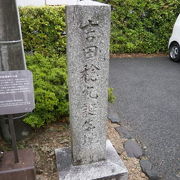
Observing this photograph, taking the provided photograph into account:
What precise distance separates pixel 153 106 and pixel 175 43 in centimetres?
381

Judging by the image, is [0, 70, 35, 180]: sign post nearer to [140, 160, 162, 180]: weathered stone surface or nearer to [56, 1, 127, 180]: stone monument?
[56, 1, 127, 180]: stone monument

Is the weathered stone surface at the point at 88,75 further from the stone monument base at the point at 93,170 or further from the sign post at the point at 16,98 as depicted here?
the sign post at the point at 16,98

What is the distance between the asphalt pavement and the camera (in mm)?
3078

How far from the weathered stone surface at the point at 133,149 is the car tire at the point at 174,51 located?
197 inches

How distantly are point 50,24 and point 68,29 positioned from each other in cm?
530

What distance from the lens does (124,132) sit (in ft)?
11.6

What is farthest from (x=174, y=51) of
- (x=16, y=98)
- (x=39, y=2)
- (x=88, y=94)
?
(x=16, y=98)

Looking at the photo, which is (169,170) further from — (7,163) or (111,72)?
(111,72)

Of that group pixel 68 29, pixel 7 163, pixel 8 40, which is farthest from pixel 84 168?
pixel 8 40

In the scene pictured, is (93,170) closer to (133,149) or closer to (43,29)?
(133,149)

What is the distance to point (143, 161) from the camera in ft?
9.59

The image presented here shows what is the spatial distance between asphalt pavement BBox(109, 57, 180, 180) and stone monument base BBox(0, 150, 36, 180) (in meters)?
1.55

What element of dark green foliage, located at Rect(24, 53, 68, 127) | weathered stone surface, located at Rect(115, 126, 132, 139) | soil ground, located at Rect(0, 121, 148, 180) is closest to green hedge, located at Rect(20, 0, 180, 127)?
dark green foliage, located at Rect(24, 53, 68, 127)

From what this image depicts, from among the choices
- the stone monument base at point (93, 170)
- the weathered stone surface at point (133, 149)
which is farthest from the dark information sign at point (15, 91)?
the weathered stone surface at point (133, 149)
